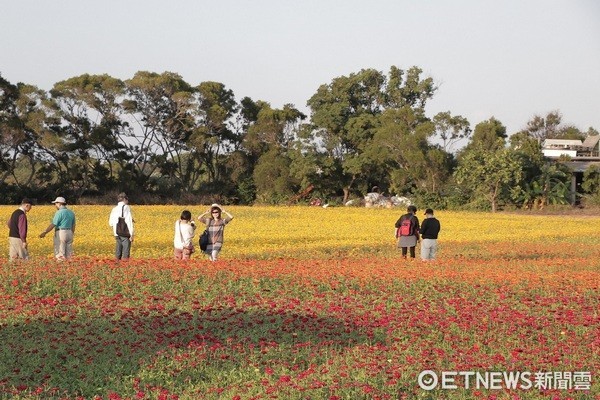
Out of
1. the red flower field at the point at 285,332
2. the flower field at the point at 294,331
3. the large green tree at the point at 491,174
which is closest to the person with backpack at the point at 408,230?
the flower field at the point at 294,331

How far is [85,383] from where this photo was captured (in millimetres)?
9406

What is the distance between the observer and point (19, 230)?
19.1m

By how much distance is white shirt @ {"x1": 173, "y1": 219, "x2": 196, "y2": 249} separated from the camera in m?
20.0

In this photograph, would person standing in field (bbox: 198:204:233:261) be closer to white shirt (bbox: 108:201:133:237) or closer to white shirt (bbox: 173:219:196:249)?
white shirt (bbox: 173:219:196:249)

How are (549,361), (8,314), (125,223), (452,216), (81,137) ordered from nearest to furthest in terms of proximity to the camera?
(549,361) < (8,314) < (125,223) < (452,216) < (81,137)

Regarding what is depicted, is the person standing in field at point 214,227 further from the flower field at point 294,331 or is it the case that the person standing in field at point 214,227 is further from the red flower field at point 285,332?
the red flower field at point 285,332

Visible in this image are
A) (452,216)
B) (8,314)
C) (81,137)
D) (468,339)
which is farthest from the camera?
(81,137)

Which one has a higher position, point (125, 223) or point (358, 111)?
point (358, 111)

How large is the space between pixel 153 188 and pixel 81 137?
747cm

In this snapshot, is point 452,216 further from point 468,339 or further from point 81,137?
Answer: point 468,339

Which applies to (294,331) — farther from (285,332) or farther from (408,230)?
(408,230)

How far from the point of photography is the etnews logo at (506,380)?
912cm

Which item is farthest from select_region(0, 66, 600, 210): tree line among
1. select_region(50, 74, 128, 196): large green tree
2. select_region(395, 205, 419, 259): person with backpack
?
select_region(395, 205, 419, 259): person with backpack

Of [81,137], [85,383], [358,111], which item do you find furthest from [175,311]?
[358,111]
